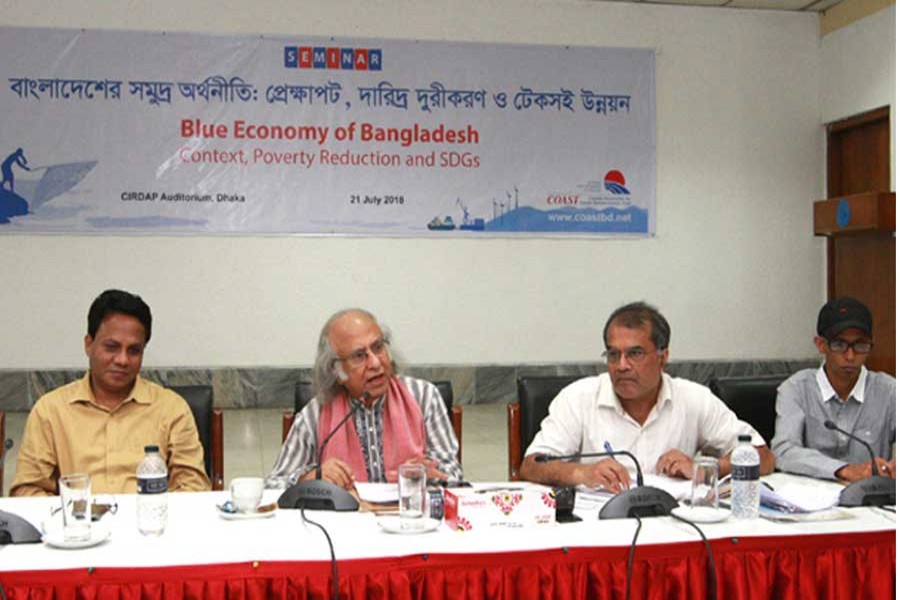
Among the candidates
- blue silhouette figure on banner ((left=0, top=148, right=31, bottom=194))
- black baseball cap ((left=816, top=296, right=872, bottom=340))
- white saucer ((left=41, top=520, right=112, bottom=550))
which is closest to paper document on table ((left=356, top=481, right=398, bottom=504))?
white saucer ((left=41, top=520, right=112, bottom=550))

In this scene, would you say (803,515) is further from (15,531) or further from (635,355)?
(15,531)

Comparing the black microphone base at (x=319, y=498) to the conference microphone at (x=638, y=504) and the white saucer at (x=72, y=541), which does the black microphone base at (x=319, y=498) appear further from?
the conference microphone at (x=638, y=504)

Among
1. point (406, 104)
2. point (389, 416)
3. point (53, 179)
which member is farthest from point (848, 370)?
point (53, 179)

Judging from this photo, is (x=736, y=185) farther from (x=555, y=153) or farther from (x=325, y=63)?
(x=325, y=63)

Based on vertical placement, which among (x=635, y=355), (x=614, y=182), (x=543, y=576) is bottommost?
(x=543, y=576)

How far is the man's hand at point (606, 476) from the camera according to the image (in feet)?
8.59

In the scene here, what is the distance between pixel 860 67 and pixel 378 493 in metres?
6.30

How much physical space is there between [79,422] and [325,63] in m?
4.86

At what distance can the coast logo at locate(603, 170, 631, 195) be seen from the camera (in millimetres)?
7734

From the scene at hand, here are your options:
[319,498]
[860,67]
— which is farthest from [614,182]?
[319,498]

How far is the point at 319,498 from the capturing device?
2.46 m

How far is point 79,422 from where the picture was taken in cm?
298

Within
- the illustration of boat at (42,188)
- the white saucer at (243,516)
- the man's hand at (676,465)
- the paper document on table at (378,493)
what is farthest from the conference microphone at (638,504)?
the illustration of boat at (42,188)

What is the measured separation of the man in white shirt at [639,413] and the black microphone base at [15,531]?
135 cm
